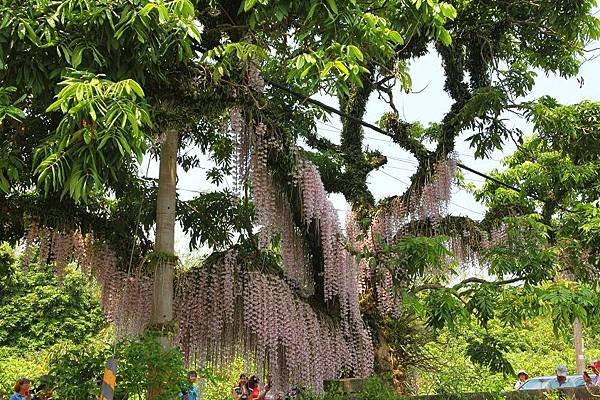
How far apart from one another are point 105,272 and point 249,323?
1.56 meters

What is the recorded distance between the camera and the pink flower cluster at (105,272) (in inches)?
237

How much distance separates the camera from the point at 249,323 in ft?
18.4

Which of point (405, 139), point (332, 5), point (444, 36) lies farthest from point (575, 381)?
point (332, 5)

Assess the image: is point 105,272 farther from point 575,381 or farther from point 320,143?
point 575,381

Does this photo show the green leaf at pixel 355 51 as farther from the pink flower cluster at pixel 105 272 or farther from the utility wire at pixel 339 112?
the pink flower cluster at pixel 105 272

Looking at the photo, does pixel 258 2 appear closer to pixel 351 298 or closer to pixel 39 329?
pixel 351 298

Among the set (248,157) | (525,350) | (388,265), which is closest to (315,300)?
(388,265)

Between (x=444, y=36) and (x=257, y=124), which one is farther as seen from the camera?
(x=257, y=124)

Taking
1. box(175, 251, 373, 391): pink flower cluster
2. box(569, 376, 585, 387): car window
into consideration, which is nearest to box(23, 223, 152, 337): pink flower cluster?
box(175, 251, 373, 391): pink flower cluster

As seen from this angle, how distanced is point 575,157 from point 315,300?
Answer: 3.46 m

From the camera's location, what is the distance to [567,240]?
6309 millimetres

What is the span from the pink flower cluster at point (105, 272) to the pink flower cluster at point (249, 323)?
17.7 inches

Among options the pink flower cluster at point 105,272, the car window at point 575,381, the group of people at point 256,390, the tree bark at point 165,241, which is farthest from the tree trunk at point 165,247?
the car window at point 575,381

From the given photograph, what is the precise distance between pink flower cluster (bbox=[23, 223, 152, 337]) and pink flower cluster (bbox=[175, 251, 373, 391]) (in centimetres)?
45
